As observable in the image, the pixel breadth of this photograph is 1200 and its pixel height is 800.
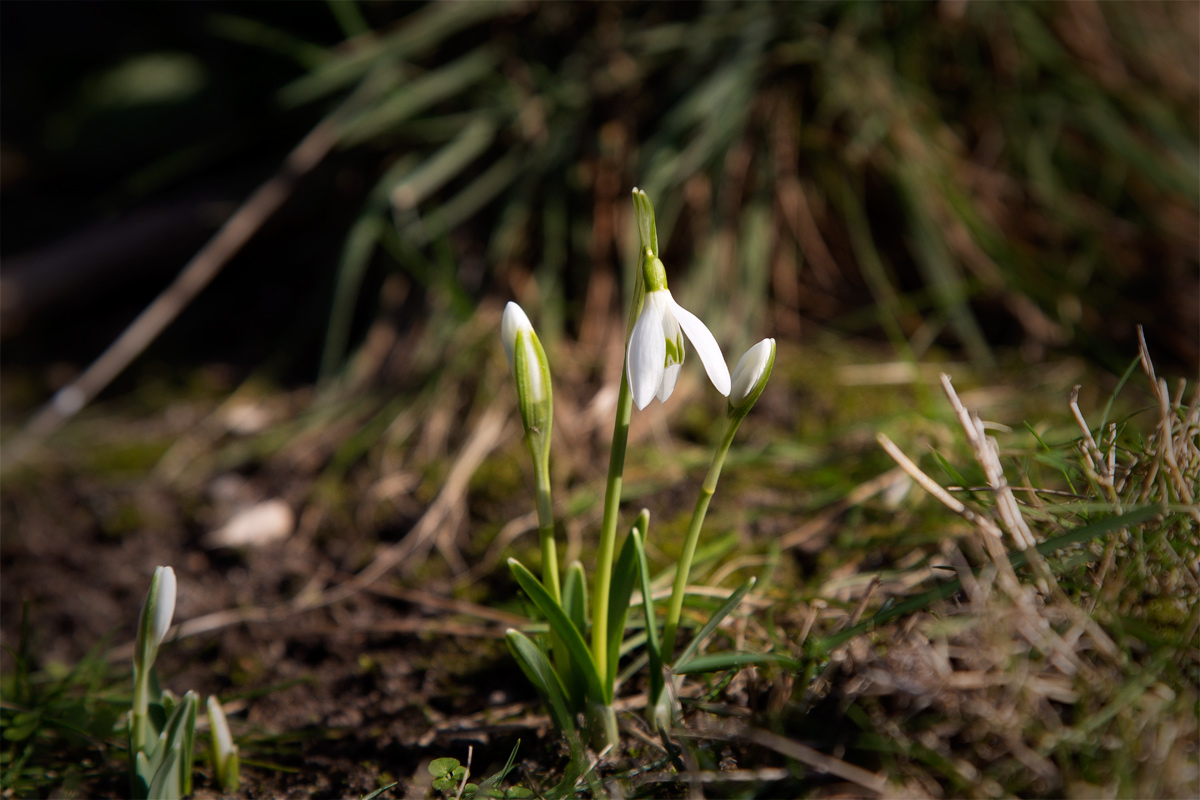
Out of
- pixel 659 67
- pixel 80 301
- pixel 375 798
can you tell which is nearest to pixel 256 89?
pixel 80 301

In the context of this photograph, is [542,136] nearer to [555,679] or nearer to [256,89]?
[256,89]

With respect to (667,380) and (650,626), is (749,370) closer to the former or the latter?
(667,380)

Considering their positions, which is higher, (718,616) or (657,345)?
(657,345)

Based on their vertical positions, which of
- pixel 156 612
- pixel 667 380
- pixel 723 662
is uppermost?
pixel 667 380

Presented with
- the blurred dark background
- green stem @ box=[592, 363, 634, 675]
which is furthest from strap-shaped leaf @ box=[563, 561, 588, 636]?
the blurred dark background

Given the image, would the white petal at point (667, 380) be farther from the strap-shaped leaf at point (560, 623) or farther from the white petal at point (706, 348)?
the strap-shaped leaf at point (560, 623)

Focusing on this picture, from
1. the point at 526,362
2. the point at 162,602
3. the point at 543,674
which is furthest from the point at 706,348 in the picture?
the point at 162,602

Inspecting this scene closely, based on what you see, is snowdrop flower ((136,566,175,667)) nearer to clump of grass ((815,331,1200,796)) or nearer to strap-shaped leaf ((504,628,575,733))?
strap-shaped leaf ((504,628,575,733))
